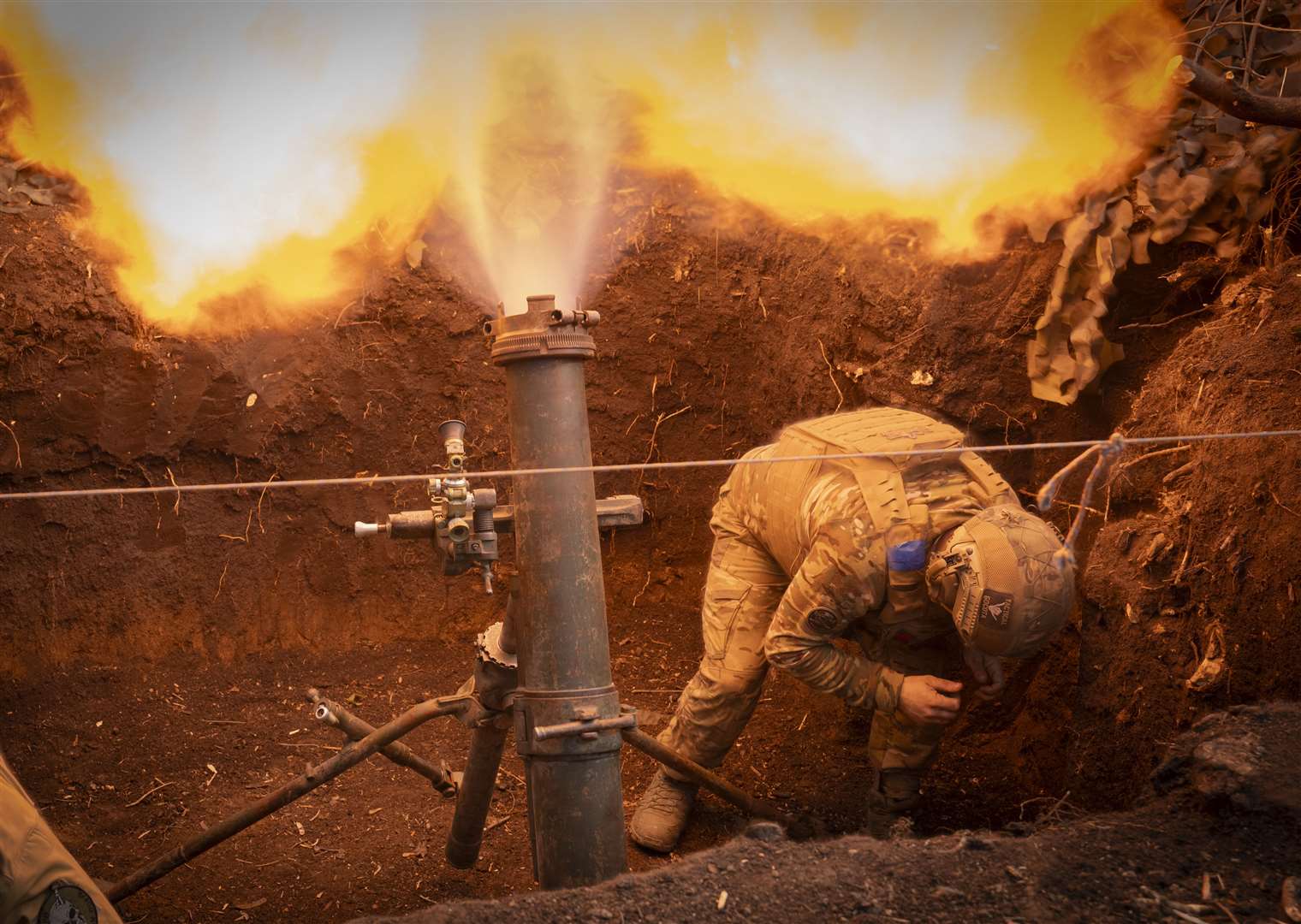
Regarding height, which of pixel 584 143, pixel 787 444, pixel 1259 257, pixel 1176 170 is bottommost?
pixel 787 444

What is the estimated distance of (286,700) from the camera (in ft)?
17.7

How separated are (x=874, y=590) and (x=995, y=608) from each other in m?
0.47

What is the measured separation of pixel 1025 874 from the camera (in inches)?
101

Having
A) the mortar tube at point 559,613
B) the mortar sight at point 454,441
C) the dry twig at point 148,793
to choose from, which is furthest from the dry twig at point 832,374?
the dry twig at point 148,793

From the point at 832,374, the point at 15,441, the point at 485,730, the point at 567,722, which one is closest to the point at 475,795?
the point at 485,730

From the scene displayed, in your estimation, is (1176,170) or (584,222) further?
(584,222)

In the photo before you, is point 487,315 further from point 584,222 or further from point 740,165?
point 740,165

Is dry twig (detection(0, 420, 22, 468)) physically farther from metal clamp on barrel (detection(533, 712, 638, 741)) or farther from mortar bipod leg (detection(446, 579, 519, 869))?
metal clamp on barrel (detection(533, 712, 638, 741))

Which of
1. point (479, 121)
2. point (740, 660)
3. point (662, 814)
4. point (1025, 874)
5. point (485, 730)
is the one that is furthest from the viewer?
point (479, 121)

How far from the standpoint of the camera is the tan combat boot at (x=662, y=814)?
436 centimetres

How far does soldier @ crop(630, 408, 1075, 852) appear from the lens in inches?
135

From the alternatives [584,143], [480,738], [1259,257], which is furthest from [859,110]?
[480,738]

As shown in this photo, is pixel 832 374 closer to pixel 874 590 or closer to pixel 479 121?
pixel 874 590

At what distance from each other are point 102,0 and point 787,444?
3.78 meters
